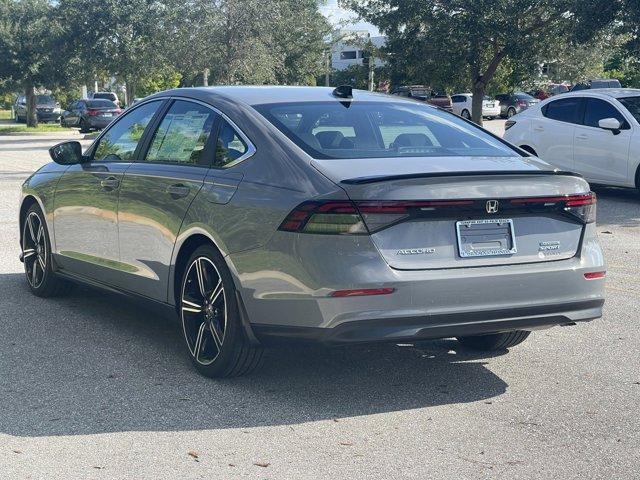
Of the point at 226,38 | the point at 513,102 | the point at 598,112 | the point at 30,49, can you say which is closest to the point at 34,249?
the point at 598,112

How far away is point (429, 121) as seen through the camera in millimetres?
6527

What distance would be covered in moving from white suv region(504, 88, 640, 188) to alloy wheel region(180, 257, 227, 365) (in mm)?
10728

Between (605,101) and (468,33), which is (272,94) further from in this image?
(468,33)

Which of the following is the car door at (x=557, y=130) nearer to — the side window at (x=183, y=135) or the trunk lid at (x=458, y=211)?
the side window at (x=183, y=135)

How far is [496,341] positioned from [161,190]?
7.55ft

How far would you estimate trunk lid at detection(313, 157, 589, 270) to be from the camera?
203 inches

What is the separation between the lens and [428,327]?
520cm

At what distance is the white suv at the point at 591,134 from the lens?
15453 millimetres

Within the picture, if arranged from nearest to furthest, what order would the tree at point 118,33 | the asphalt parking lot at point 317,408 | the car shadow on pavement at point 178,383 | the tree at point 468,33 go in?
the asphalt parking lot at point 317,408 → the car shadow on pavement at point 178,383 → the tree at point 468,33 → the tree at point 118,33

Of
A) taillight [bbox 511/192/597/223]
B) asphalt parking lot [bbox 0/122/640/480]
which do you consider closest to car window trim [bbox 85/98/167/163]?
asphalt parking lot [bbox 0/122/640/480]

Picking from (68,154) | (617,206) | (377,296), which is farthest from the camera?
(617,206)

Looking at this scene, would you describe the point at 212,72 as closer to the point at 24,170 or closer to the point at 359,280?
the point at 24,170

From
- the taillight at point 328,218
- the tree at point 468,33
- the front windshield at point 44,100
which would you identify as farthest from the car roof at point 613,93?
the front windshield at point 44,100

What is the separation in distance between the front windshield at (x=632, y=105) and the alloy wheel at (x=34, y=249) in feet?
33.2
